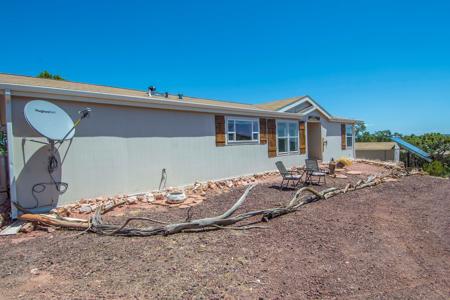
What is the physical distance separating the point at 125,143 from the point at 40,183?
2.18 meters

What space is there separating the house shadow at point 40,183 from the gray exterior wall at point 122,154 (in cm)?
2

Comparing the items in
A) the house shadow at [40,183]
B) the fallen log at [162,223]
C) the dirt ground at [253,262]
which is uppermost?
the house shadow at [40,183]

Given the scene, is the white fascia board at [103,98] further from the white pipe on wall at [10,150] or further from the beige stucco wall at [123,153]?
the white pipe on wall at [10,150]

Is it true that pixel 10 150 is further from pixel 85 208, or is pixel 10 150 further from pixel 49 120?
pixel 85 208

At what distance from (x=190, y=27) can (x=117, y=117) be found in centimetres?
630

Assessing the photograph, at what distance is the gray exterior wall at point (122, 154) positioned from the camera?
5.61 meters

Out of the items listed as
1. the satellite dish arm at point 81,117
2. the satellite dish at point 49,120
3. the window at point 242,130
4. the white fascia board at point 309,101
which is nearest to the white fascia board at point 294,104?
the white fascia board at point 309,101

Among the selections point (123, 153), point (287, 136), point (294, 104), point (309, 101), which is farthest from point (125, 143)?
point (309, 101)

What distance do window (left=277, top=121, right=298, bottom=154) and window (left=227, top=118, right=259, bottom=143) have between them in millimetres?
1762

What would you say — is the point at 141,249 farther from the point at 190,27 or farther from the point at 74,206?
the point at 190,27

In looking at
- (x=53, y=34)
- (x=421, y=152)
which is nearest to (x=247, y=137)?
(x=53, y=34)

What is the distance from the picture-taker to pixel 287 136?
12570 mm

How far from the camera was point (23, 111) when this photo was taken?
5500mm

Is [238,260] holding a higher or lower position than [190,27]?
lower
